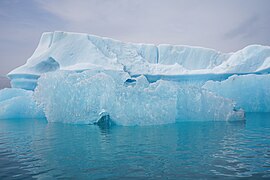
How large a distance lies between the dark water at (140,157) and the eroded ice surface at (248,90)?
27.8 feet

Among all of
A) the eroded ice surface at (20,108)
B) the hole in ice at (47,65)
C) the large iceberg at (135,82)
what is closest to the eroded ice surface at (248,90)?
the large iceberg at (135,82)

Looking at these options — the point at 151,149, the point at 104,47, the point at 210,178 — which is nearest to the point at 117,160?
the point at 151,149

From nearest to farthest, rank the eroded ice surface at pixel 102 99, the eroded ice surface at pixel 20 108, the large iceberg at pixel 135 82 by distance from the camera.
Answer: the eroded ice surface at pixel 102 99, the large iceberg at pixel 135 82, the eroded ice surface at pixel 20 108

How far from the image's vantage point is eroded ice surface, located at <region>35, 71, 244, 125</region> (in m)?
9.51

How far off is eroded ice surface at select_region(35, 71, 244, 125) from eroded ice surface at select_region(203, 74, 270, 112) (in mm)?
4773

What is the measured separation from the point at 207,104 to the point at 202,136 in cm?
380

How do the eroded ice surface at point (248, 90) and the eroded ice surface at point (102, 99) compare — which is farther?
the eroded ice surface at point (248, 90)

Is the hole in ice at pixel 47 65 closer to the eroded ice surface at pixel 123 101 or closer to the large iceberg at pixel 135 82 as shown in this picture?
the large iceberg at pixel 135 82

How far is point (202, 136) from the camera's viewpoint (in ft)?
21.9

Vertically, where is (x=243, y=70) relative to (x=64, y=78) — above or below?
above

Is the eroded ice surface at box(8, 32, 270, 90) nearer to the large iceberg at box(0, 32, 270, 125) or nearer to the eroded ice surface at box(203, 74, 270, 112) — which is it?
the large iceberg at box(0, 32, 270, 125)

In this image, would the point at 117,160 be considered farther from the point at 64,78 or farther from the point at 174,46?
the point at 174,46

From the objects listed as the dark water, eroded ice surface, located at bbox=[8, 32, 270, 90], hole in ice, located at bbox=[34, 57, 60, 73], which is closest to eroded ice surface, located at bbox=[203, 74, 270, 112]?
eroded ice surface, located at bbox=[8, 32, 270, 90]

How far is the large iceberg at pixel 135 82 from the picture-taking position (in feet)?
31.8
